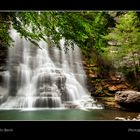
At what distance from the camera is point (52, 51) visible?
99.8 inches

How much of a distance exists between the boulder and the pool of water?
196 millimetres

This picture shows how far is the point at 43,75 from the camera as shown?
2.58 meters

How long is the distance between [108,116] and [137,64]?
1.80 feet

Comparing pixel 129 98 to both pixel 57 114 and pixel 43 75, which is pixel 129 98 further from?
pixel 43 75

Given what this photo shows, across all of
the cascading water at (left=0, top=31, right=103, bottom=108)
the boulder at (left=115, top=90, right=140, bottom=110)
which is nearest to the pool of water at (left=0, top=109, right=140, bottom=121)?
the cascading water at (left=0, top=31, right=103, bottom=108)

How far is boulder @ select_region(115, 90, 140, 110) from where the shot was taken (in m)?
2.50

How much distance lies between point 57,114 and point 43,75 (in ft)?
1.74

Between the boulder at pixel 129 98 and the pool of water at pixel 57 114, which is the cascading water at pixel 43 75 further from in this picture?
Answer: the boulder at pixel 129 98

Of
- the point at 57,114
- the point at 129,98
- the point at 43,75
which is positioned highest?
the point at 43,75

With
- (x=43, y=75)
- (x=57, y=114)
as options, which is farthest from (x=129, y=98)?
(x=43, y=75)
